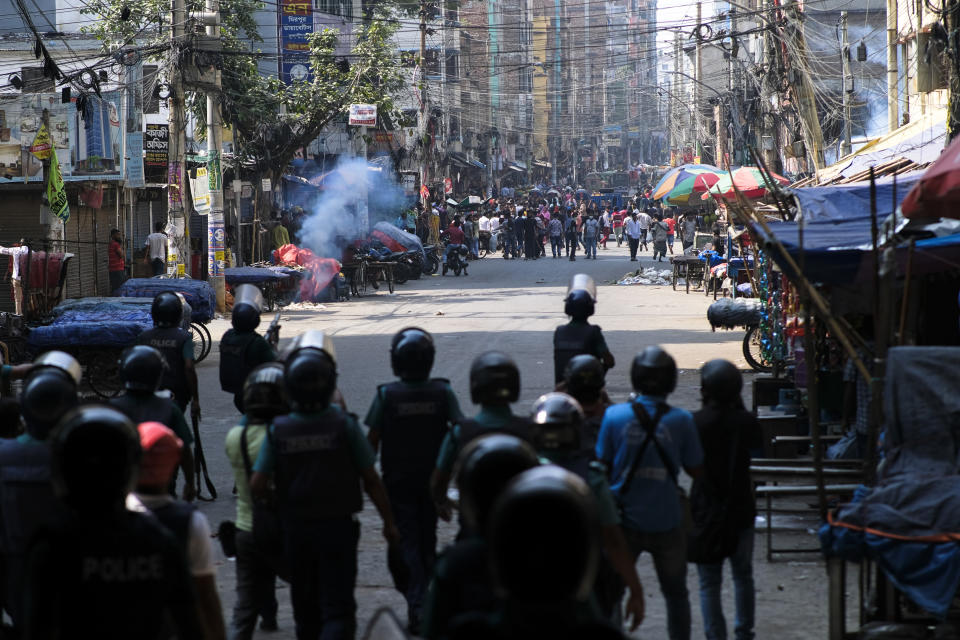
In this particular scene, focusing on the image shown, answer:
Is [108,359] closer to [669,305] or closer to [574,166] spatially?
[669,305]

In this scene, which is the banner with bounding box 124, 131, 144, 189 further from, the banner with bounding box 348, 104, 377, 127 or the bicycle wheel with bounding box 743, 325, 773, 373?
the bicycle wheel with bounding box 743, 325, 773, 373

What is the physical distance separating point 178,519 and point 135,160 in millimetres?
23195

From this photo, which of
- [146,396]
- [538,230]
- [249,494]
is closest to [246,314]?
[146,396]

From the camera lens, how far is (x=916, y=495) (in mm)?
→ 5473

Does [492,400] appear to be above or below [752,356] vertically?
above

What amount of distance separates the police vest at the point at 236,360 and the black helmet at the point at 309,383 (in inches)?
134

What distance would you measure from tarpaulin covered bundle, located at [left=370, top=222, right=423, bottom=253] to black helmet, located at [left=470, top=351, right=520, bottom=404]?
86.0 feet

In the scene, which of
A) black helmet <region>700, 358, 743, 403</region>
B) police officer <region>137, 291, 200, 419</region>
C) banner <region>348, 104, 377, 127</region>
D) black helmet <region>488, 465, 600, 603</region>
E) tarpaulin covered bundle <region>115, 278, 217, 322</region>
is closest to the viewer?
black helmet <region>488, 465, 600, 603</region>

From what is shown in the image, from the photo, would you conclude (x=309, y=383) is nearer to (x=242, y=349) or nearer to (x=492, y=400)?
(x=492, y=400)

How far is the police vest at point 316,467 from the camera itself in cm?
481

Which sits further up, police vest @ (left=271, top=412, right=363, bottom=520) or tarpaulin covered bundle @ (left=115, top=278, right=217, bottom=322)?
tarpaulin covered bundle @ (left=115, top=278, right=217, bottom=322)

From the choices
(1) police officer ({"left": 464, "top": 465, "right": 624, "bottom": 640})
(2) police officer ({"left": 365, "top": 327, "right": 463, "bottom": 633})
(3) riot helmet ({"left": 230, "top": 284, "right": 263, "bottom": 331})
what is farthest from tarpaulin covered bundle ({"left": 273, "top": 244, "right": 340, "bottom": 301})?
(1) police officer ({"left": 464, "top": 465, "right": 624, "bottom": 640})

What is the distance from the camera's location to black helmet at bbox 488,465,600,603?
2.19 meters

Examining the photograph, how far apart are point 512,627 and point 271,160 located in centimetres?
2953
